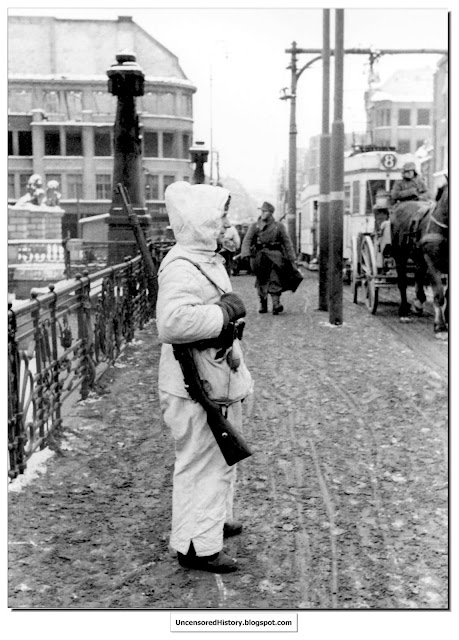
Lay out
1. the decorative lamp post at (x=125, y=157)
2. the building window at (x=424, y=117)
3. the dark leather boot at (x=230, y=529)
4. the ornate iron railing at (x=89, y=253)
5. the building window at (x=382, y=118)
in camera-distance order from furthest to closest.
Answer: the building window at (x=382, y=118) < the ornate iron railing at (x=89, y=253) < the building window at (x=424, y=117) < the decorative lamp post at (x=125, y=157) < the dark leather boot at (x=230, y=529)

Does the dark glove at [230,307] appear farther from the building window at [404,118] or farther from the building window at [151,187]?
the building window at [151,187]

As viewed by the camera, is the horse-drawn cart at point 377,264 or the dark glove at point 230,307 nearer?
the dark glove at point 230,307

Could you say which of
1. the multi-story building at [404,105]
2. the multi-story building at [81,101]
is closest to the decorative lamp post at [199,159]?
the multi-story building at [81,101]

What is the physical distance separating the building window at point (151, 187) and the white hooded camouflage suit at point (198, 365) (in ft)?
94.5

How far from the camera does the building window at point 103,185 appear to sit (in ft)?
122

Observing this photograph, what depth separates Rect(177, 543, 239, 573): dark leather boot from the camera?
4004 mm

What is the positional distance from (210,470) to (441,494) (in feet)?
5.68

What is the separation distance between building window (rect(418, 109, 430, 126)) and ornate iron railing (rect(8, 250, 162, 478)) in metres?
5.61

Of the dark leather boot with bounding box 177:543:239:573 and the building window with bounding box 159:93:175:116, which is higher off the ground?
the building window with bounding box 159:93:175:116

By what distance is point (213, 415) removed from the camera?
12.6 feet

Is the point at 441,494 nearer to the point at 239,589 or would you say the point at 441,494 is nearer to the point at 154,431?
the point at 239,589

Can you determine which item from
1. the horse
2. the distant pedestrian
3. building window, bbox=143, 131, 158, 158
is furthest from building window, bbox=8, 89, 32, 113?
building window, bbox=143, 131, 158, 158

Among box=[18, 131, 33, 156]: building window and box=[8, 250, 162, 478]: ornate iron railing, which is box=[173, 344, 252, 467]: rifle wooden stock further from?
box=[18, 131, 33, 156]: building window

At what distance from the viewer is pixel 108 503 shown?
4.98 meters
